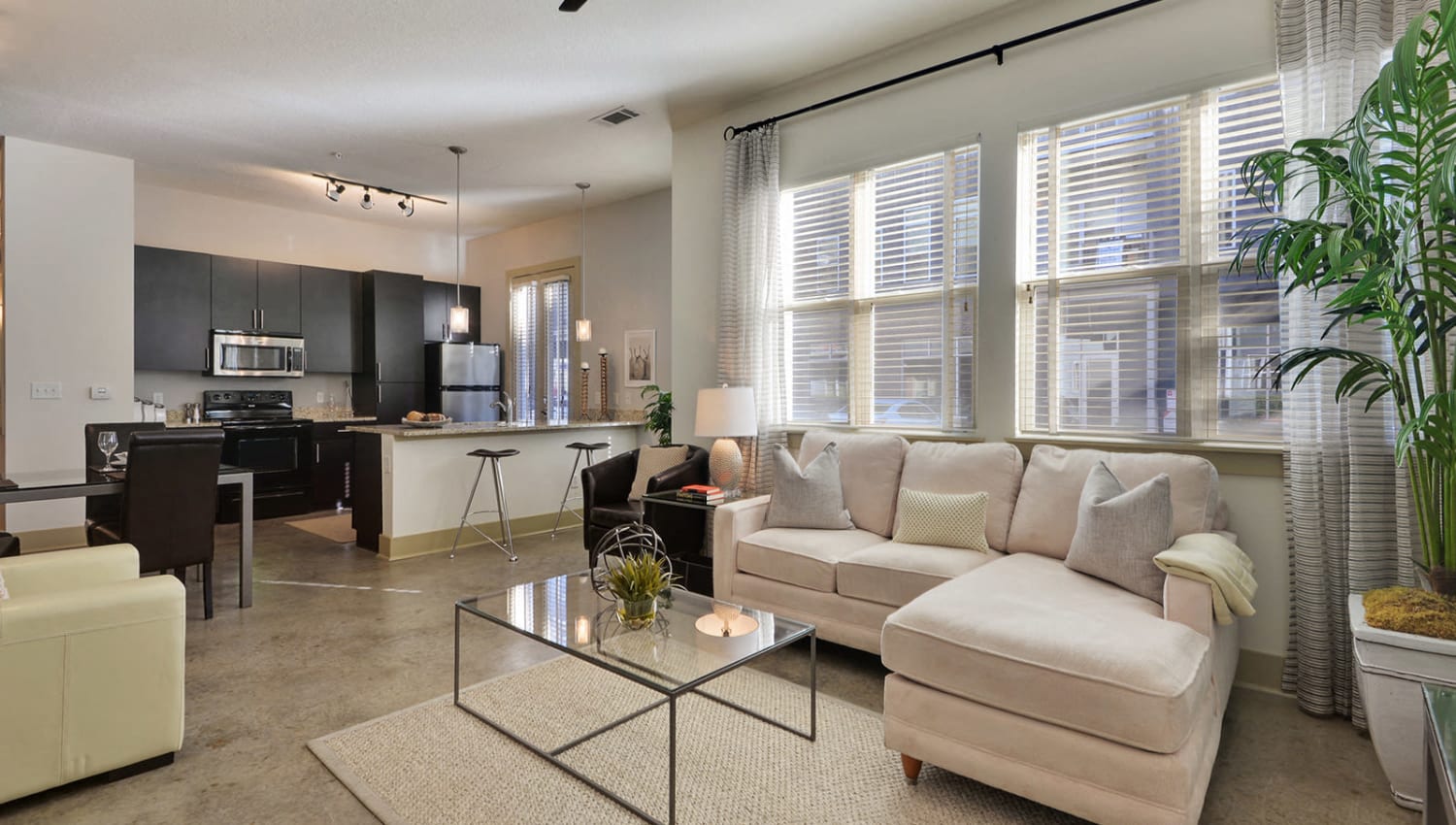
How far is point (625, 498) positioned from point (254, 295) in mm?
4443

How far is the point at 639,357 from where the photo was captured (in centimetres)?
657

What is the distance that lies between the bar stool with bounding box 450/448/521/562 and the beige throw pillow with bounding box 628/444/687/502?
94cm

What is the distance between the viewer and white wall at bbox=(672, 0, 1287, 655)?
9.15 feet

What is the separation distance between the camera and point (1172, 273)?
117 inches

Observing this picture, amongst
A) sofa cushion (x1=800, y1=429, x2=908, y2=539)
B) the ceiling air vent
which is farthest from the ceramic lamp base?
the ceiling air vent

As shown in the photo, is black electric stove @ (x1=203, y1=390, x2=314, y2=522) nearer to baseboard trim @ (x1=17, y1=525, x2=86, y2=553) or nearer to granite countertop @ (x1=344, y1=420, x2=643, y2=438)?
baseboard trim @ (x1=17, y1=525, x2=86, y2=553)

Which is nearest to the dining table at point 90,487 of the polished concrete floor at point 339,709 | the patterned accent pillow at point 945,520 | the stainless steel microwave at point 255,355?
the polished concrete floor at point 339,709

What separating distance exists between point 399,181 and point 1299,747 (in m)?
6.90

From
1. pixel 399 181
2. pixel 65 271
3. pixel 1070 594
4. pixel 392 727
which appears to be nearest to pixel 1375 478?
pixel 1070 594

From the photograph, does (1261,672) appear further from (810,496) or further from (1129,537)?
(810,496)

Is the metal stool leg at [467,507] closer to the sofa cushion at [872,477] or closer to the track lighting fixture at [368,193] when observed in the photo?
the track lighting fixture at [368,193]

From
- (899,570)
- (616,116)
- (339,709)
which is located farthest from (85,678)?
(616,116)

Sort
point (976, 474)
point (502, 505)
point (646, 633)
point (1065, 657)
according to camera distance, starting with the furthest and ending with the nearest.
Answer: point (502, 505), point (976, 474), point (646, 633), point (1065, 657)

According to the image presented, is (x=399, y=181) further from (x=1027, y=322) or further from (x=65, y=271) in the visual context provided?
(x=1027, y=322)
